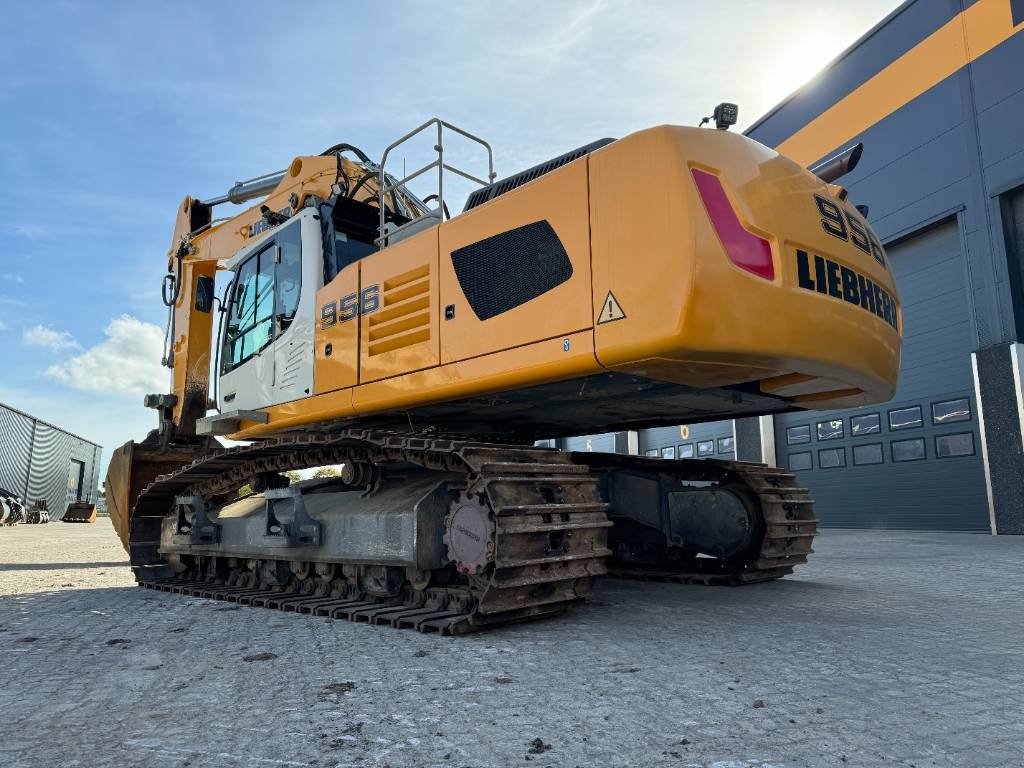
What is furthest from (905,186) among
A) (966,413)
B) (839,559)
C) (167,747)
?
(167,747)

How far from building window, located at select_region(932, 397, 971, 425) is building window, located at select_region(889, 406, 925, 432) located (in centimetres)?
28

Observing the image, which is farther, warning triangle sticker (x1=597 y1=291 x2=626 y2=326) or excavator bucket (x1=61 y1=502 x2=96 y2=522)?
excavator bucket (x1=61 y1=502 x2=96 y2=522)

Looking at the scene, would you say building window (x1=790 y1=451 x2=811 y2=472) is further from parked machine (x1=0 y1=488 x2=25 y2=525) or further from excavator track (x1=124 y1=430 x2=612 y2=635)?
parked machine (x1=0 y1=488 x2=25 y2=525)

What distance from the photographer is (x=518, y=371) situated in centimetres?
401

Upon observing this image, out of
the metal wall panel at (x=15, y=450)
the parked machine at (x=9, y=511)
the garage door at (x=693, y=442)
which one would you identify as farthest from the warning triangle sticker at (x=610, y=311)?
the metal wall panel at (x=15, y=450)

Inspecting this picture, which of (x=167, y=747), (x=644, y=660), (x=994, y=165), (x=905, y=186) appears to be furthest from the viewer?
(x=905, y=186)

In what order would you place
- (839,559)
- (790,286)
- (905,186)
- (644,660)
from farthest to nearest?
(905,186) < (839,559) < (790,286) < (644,660)

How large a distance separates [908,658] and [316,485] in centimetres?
429

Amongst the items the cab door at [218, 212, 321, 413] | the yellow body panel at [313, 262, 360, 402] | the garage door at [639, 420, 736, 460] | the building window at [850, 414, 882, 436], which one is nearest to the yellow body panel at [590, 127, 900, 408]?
the yellow body panel at [313, 262, 360, 402]

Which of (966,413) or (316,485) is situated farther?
(966,413)

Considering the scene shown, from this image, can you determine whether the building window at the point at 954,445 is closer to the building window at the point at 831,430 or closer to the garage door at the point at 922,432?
the garage door at the point at 922,432

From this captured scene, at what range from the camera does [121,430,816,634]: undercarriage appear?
4160 millimetres

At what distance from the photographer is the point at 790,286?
375 centimetres

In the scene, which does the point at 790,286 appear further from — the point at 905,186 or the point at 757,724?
the point at 905,186
